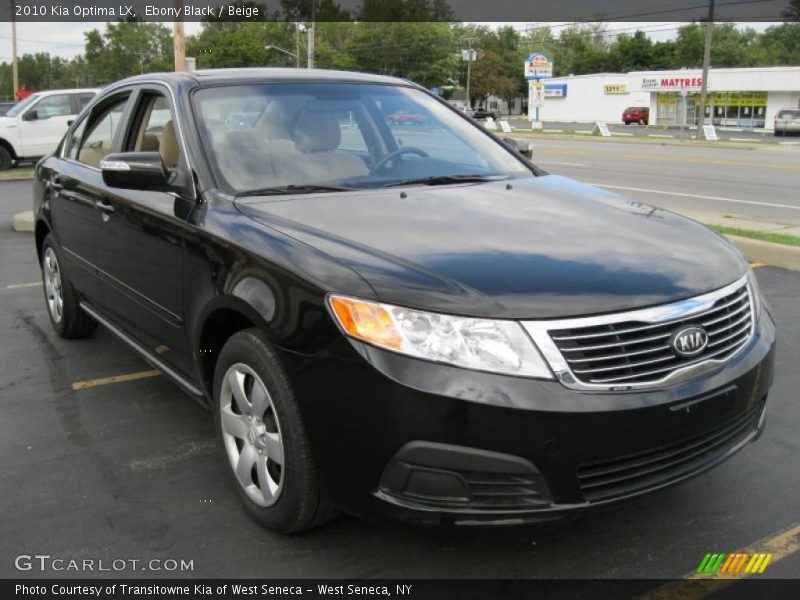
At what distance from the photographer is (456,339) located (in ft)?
8.18

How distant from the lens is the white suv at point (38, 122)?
18.7 metres

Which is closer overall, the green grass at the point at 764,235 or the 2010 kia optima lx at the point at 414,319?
the 2010 kia optima lx at the point at 414,319

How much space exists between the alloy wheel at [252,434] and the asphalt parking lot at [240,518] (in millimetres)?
191

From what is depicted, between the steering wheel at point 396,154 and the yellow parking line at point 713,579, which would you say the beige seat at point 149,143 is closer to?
the steering wheel at point 396,154

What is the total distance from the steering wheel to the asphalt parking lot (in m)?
1.54

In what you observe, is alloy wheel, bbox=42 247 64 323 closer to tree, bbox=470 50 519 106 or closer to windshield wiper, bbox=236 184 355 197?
windshield wiper, bbox=236 184 355 197

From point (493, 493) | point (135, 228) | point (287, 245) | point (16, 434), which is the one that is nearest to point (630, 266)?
point (493, 493)

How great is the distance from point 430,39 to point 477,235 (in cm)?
9759

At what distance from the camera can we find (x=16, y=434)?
13.5 ft

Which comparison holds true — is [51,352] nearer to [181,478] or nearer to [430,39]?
[181,478]

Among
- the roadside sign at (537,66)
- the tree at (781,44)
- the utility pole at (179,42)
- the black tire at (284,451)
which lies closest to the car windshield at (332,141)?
the black tire at (284,451)

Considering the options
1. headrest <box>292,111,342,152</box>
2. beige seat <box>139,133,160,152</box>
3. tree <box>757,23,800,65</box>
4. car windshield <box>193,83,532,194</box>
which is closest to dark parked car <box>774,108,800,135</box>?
car windshield <box>193,83,532,194</box>

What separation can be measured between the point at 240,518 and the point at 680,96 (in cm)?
7135

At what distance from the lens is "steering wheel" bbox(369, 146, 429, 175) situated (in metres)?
3.90
